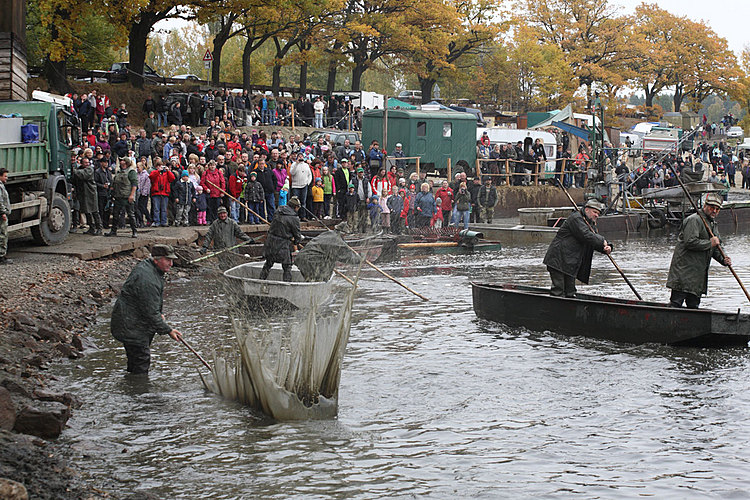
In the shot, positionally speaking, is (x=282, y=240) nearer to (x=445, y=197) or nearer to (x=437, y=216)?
(x=437, y=216)

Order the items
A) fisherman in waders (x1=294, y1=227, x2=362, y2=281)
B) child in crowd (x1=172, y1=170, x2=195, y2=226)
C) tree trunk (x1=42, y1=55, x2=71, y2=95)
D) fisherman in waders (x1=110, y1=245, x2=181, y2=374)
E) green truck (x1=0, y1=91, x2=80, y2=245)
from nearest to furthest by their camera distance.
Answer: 1. fisherman in waders (x1=110, y1=245, x2=181, y2=374)
2. fisherman in waders (x1=294, y1=227, x2=362, y2=281)
3. green truck (x1=0, y1=91, x2=80, y2=245)
4. child in crowd (x1=172, y1=170, x2=195, y2=226)
5. tree trunk (x1=42, y1=55, x2=71, y2=95)

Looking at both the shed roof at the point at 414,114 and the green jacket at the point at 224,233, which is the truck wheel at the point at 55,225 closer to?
the green jacket at the point at 224,233

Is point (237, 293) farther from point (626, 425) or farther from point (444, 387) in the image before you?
point (626, 425)

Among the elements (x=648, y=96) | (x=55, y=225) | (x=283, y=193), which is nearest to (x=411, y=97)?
(x=648, y=96)

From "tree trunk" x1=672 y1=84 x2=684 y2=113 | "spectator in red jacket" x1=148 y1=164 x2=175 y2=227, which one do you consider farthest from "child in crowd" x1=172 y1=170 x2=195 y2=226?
"tree trunk" x1=672 y1=84 x2=684 y2=113

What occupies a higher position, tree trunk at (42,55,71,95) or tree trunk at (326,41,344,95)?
tree trunk at (326,41,344,95)

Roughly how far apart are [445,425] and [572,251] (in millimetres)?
5214

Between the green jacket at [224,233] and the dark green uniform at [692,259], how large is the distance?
848 centimetres

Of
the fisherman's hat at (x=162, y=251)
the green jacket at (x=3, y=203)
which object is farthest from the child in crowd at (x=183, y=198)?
the fisherman's hat at (x=162, y=251)

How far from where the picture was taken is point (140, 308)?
10805mm

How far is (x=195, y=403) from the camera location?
1100 cm

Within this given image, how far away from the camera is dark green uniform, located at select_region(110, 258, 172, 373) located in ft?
35.1

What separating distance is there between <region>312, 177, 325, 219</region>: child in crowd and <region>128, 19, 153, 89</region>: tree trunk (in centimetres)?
1529

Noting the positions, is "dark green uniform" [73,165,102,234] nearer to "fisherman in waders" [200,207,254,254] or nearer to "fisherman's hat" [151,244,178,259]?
"fisherman in waders" [200,207,254,254]
